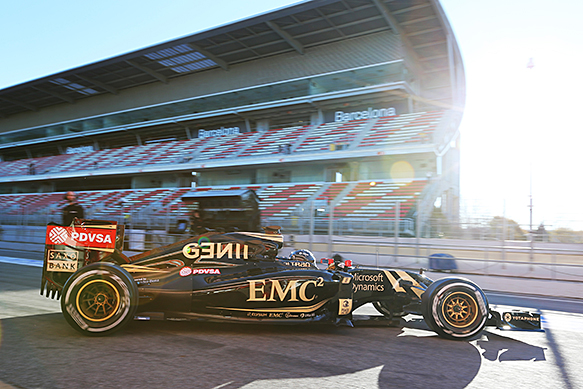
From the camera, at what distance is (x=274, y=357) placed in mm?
3438

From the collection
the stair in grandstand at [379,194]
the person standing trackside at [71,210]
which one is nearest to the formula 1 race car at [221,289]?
the person standing trackside at [71,210]

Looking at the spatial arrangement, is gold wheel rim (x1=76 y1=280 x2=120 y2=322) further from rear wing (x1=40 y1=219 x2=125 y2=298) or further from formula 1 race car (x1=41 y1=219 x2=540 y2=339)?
rear wing (x1=40 y1=219 x2=125 y2=298)

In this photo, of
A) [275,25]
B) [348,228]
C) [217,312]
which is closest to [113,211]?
[348,228]

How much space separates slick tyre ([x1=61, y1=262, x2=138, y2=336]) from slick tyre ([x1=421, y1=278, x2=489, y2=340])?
2.88 metres

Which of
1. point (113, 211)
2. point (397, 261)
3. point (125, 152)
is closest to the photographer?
point (397, 261)

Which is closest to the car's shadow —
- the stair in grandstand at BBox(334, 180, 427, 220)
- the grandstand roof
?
the stair in grandstand at BBox(334, 180, 427, 220)

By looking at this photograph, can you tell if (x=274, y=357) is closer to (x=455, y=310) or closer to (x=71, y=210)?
(x=455, y=310)

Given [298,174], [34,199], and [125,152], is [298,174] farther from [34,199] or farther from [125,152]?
[34,199]

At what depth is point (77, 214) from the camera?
837 cm

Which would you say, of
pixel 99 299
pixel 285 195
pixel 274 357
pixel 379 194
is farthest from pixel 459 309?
pixel 285 195

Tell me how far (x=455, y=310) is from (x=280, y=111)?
72.7 feet

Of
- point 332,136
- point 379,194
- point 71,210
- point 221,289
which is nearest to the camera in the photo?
point 221,289

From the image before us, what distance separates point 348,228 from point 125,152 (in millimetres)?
25014

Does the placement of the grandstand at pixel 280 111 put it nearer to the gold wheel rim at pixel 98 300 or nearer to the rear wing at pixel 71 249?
the rear wing at pixel 71 249
